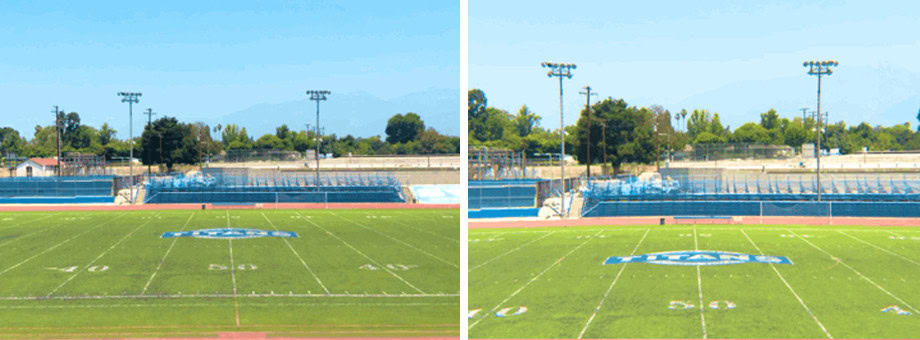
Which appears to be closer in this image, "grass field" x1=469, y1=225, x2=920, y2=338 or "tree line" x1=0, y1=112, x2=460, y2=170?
"grass field" x1=469, y1=225, x2=920, y2=338

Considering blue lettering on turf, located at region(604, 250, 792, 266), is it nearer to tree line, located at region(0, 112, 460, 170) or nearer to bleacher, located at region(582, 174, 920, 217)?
bleacher, located at region(582, 174, 920, 217)

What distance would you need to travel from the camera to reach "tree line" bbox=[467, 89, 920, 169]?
273 feet

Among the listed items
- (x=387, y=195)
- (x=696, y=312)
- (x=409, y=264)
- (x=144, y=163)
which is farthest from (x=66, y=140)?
(x=696, y=312)

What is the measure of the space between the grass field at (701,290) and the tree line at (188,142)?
77623 mm

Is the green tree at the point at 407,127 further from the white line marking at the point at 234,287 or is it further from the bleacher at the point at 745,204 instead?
the white line marking at the point at 234,287

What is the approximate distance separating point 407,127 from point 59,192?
8930 cm

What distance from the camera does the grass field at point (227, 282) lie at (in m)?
15.2

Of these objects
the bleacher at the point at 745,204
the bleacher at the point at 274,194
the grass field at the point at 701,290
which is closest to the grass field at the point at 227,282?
the grass field at the point at 701,290

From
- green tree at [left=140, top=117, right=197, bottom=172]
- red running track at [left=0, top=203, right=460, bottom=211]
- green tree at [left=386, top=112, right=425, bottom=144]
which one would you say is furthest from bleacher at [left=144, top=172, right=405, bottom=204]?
green tree at [left=386, top=112, right=425, bottom=144]

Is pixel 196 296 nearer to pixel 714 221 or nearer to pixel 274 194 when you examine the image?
pixel 714 221

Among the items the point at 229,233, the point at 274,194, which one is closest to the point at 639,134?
the point at 274,194

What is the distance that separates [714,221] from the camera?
35.0m

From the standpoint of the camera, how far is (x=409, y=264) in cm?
2297

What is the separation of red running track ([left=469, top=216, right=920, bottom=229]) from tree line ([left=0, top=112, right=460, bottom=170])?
6542cm
